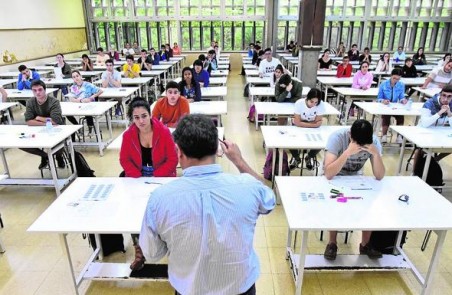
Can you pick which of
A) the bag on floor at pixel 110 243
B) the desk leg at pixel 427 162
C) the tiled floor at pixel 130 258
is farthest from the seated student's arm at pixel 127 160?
the desk leg at pixel 427 162

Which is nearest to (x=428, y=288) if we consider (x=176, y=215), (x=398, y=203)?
(x=398, y=203)

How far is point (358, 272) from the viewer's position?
2816mm

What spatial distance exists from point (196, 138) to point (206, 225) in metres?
0.32

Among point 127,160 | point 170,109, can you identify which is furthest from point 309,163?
point 127,160

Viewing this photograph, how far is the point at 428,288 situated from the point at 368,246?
1.68 ft

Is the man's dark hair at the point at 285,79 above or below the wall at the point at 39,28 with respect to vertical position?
below

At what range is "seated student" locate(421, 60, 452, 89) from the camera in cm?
659

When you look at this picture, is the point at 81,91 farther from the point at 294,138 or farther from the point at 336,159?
the point at 336,159

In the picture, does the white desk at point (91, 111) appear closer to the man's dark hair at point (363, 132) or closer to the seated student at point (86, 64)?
the man's dark hair at point (363, 132)

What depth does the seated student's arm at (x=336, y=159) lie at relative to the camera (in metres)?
2.50

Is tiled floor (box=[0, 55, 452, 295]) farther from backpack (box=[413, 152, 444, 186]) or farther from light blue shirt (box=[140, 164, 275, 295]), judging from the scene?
light blue shirt (box=[140, 164, 275, 295])

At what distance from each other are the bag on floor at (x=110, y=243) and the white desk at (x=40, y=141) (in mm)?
1362

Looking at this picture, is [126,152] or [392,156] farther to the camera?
[392,156]

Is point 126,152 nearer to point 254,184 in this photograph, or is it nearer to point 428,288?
point 254,184
